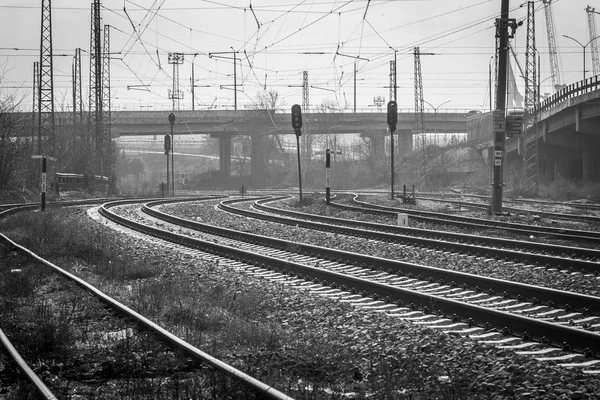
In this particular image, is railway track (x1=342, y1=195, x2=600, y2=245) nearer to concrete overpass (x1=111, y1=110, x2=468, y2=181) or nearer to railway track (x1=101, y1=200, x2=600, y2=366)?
railway track (x1=101, y1=200, x2=600, y2=366)

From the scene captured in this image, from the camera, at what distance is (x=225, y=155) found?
266ft

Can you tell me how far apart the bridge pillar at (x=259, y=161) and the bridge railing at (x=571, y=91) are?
118ft

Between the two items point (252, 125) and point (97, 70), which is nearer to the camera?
point (97, 70)

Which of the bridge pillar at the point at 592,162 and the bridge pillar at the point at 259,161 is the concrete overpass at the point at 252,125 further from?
the bridge pillar at the point at 592,162

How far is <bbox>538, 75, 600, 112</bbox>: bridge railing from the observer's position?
121ft

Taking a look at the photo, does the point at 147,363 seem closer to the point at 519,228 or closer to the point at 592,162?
the point at 519,228

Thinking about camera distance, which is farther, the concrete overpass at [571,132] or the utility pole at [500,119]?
the concrete overpass at [571,132]

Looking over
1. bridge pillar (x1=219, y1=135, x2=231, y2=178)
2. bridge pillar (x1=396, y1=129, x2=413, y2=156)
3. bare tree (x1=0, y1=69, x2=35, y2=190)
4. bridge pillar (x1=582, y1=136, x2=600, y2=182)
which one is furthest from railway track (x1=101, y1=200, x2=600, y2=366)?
bridge pillar (x1=396, y1=129, x2=413, y2=156)

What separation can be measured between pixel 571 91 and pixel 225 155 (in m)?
46.7

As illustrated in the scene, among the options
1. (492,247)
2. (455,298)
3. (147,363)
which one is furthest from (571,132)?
(147,363)

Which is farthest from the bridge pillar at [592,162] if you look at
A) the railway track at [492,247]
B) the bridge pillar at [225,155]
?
the bridge pillar at [225,155]

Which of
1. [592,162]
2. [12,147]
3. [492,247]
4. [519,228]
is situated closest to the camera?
[492,247]

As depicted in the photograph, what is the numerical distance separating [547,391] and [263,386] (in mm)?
2213

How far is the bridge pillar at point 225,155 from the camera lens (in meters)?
80.8
